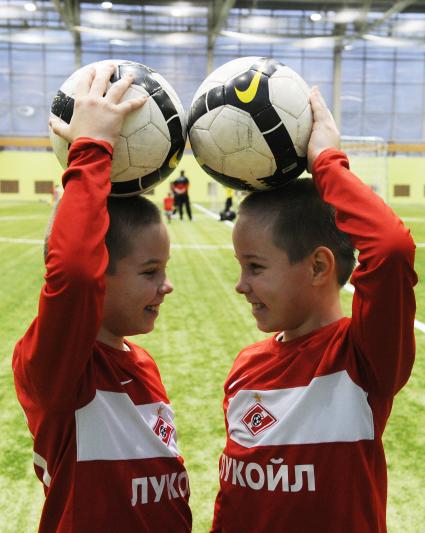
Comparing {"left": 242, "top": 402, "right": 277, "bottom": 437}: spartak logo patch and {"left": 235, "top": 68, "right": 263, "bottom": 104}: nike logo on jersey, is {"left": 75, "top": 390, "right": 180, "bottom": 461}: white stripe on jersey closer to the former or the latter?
{"left": 242, "top": 402, "right": 277, "bottom": 437}: spartak logo patch

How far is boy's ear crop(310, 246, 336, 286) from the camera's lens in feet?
5.32

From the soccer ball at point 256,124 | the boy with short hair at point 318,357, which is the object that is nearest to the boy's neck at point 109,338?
the boy with short hair at point 318,357

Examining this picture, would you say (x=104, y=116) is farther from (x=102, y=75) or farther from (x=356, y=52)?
(x=356, y=52)

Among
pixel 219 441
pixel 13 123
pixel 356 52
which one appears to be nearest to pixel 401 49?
pixel 356 52

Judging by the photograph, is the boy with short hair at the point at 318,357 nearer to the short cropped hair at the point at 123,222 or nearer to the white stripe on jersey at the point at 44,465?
the short cropped hair at the point at 123,222

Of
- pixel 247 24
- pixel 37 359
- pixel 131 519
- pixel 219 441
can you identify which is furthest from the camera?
pixel 247 24

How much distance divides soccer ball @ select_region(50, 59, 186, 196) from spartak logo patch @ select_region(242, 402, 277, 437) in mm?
715

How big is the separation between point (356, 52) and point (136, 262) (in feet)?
119

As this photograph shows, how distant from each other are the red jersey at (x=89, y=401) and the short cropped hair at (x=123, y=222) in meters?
0.25

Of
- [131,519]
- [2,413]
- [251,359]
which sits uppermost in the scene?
[251,359]

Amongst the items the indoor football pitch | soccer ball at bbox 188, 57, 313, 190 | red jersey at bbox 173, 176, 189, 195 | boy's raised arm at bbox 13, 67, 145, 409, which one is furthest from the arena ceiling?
boy's raised arm at bbox 13, 67, 145, 409

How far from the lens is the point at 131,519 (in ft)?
5.19

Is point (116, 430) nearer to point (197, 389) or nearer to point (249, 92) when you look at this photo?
point (249, 92)

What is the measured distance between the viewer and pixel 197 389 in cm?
389
